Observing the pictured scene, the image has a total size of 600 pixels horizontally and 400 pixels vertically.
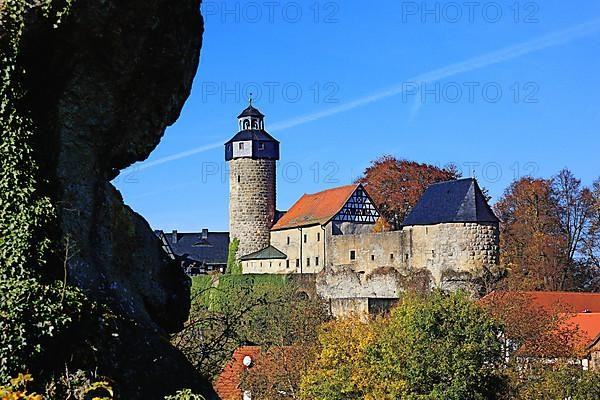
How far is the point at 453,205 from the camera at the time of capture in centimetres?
3775

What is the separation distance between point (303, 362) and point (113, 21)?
2417 cm

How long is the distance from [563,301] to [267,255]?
68.3 feet

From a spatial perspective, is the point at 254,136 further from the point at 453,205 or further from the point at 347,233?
the point at 453,205

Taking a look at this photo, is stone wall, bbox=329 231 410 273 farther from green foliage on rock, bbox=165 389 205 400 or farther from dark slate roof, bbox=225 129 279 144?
green foliage on rock, bbox=165 389 205 400

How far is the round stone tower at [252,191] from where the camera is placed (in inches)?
2061

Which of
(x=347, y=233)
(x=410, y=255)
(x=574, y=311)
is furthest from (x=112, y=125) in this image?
(x=347, y=233)

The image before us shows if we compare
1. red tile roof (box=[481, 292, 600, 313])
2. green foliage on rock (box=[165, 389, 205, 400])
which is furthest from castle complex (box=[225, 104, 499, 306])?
green foliage on rock (box=[165, 389, 205, 400])

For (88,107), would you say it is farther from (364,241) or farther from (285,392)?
(364,241)

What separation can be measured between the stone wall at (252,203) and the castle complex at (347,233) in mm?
54

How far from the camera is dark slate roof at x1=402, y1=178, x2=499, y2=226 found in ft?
122

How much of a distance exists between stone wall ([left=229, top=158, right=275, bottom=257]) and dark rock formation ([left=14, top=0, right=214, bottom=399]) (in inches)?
1804

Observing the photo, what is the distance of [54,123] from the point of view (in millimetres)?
5398

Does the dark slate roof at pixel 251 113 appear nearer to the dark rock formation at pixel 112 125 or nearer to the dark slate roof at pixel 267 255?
the dark slate roof at pixel 267 255

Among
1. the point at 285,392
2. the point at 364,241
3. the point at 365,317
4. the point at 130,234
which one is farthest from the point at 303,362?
the point at 130,234
